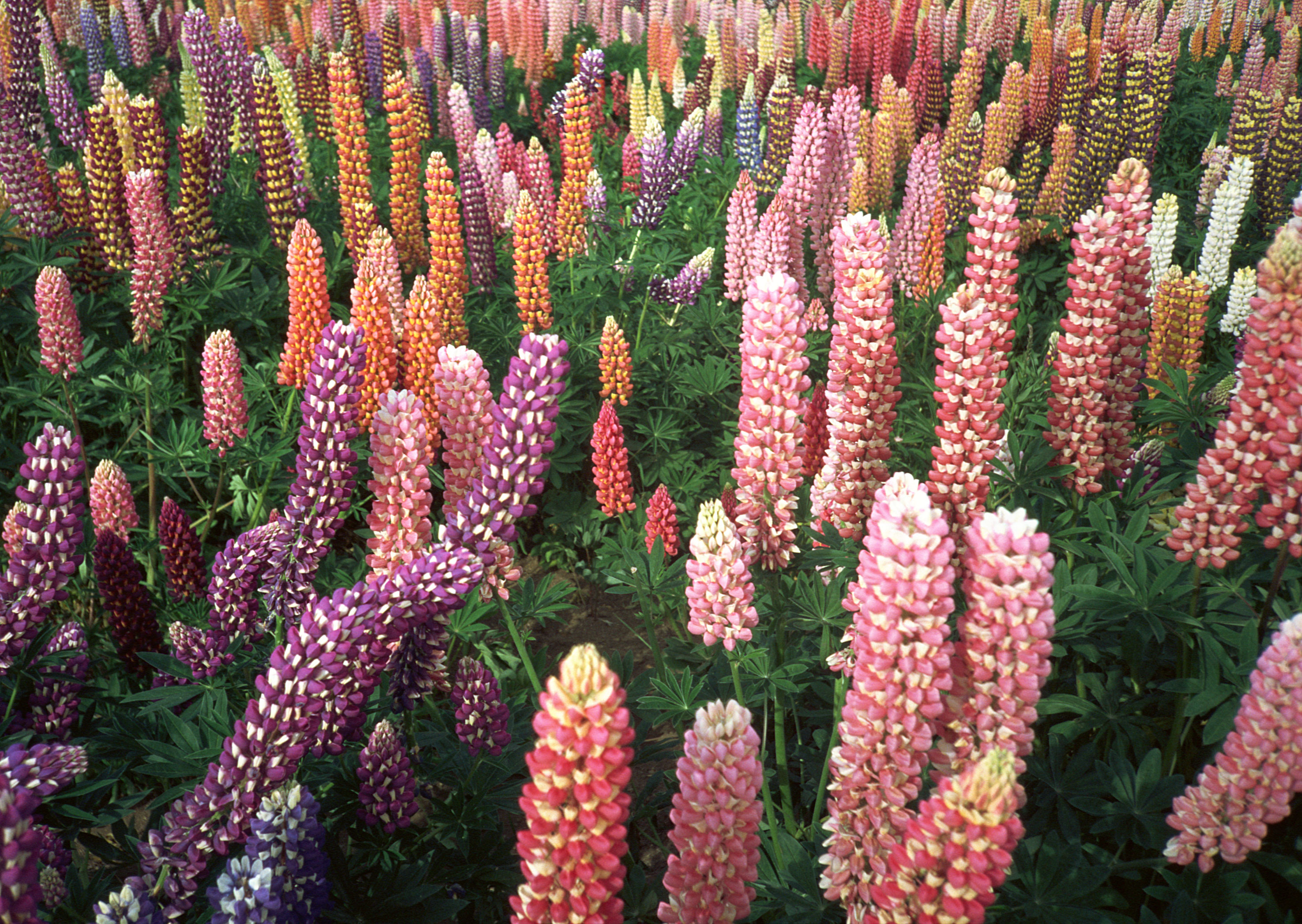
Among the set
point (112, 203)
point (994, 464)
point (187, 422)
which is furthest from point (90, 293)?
point (994, 464)

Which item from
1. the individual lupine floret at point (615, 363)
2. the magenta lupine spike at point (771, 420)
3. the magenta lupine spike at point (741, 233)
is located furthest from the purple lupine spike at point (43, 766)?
the magenta lupine spike at point (741, 233)

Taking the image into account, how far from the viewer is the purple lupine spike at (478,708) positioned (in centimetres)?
244

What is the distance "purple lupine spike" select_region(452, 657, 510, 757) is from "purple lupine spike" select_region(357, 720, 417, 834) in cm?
20

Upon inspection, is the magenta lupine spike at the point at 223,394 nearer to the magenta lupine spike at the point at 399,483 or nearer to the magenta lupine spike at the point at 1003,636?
the magenta lupine spike at the point at 399,483

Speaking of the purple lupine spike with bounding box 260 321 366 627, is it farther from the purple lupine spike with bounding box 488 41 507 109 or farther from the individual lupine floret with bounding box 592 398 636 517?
the purple lupine spike with bounding box 488 41 507 109

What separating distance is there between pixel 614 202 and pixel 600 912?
19.2 ft

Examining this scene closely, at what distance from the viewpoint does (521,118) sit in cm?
999

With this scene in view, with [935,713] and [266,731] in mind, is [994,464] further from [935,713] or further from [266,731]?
[266,731]

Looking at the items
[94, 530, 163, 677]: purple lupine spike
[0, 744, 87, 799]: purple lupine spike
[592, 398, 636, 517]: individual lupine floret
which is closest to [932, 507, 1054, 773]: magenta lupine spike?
[0, 744, 87, 799]: purple lupine spike

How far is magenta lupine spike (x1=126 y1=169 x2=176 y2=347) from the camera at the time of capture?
14.5 feet

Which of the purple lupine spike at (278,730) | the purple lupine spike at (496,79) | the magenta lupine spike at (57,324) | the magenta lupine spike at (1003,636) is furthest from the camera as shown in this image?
the purple lupine spike at (496,79)

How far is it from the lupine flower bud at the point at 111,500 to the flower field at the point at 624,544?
2 centimetres

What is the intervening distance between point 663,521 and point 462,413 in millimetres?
930

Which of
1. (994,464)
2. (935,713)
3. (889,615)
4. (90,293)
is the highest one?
(889,615)
